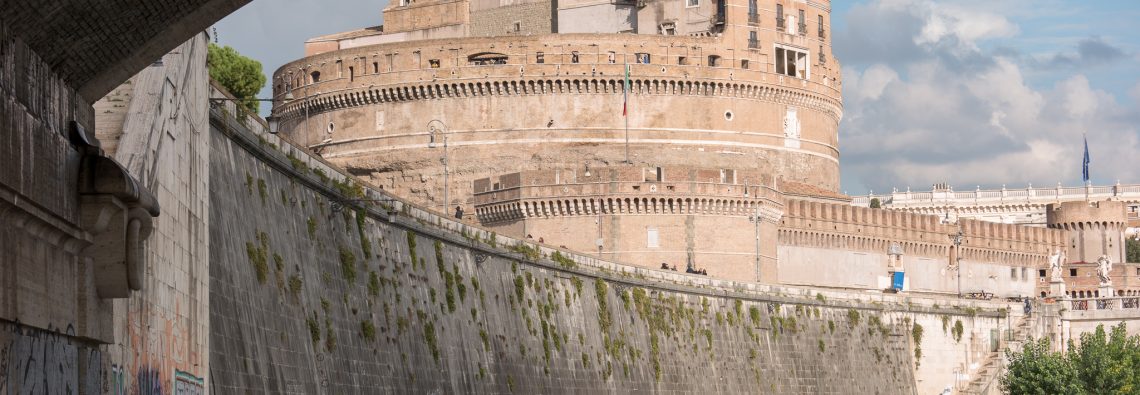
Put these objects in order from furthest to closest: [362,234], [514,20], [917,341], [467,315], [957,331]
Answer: [514,20] < [957,331] < [917,341] < [467,315] < [362,234]

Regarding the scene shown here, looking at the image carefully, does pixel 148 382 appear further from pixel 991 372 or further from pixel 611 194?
pixel 991 372

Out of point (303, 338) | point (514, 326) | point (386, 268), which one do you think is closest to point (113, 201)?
point (303, 338)

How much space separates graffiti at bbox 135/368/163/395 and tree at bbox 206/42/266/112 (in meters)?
46.1

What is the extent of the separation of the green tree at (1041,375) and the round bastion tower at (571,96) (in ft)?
48.5

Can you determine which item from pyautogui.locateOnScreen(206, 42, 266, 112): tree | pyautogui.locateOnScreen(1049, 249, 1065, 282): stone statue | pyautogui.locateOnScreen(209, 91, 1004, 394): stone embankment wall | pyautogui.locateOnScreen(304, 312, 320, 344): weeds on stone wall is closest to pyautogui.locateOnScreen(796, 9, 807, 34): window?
pyautogui.locateOnScreen(209, 91, 1004, 394): stone embankment wall

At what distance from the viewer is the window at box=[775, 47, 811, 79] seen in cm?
8062

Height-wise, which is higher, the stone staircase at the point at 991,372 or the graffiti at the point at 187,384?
the graffiti at the point at 187,384

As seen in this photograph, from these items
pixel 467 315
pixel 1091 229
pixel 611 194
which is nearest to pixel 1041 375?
pixel 611 194

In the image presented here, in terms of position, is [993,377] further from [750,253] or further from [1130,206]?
[1130,206]

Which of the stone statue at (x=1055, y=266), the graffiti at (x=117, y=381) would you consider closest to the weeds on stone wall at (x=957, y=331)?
the stone statue at (x=1055, y=266)

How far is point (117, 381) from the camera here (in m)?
14.5

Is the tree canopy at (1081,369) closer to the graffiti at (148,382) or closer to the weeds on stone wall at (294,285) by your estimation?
the weeds on stone wall at (294,285)

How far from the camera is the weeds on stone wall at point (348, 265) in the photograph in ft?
99.9

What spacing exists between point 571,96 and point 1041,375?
2138 centimetres
